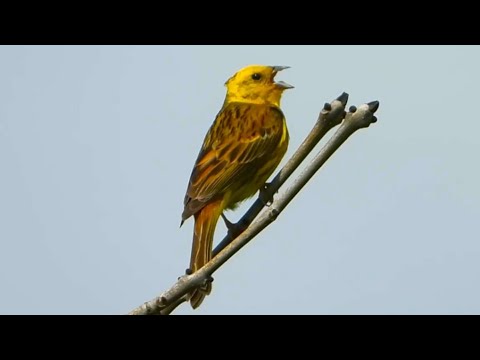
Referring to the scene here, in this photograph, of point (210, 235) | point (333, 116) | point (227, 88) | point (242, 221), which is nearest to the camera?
point (333, 116)

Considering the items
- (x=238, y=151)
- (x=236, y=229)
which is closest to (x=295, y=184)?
(x=236, y=229)

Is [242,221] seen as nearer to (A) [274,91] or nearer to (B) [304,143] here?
(B) [304,143]

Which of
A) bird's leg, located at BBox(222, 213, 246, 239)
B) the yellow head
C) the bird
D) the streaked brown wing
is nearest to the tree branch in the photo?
bird's leg, located at BBox(222, 213, 246, 239)

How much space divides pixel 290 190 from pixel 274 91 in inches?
148

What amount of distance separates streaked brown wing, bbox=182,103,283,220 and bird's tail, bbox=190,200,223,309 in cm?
6

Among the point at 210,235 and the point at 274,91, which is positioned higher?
the point at 274,91

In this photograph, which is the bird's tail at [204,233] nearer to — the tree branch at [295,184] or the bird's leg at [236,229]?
the bird's leg at [236,229]

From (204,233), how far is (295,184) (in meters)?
2.24

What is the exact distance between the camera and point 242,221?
5113mm

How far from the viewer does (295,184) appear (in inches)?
148

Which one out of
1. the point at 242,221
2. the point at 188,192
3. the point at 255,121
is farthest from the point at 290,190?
the point at 255,121

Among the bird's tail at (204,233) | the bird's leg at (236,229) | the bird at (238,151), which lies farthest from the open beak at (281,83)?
the bird's leg at (236,229)

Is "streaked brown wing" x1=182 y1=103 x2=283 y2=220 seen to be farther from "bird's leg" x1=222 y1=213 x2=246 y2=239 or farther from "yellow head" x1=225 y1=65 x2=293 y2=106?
"bird's leg" x1=222 y1=213 x2=246 y2=239

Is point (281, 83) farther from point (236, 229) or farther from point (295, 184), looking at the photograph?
point (295, 184)
